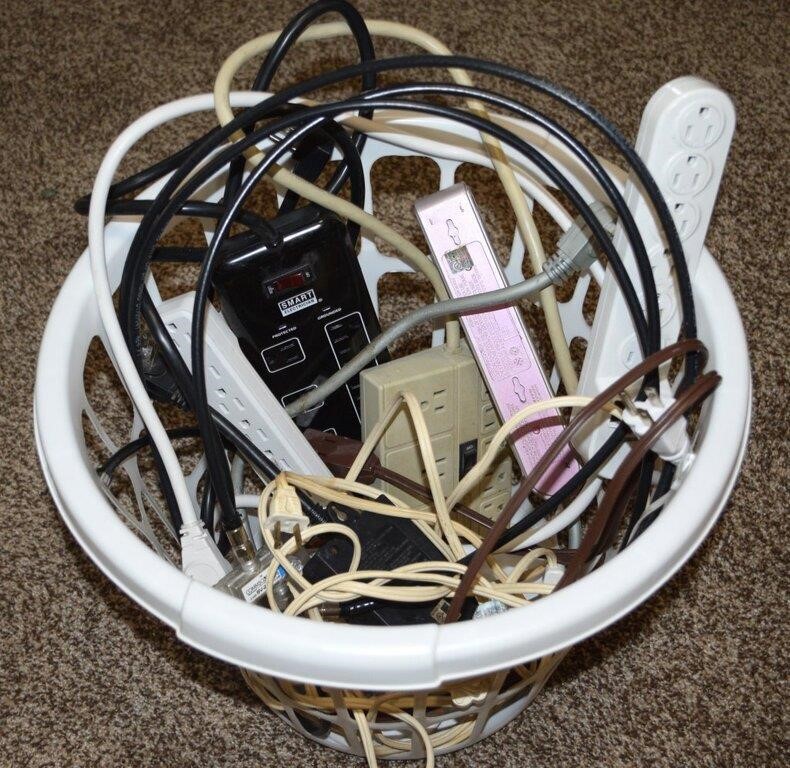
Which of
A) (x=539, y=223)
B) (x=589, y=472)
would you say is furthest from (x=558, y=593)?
(x=539, y=223)

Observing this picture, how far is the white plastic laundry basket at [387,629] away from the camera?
1.43 ft

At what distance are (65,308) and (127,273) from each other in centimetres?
5

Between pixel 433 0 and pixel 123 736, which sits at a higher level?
pixel 433 0

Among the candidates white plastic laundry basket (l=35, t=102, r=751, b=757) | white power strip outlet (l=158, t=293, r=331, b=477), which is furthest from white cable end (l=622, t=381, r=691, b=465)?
white power strip outlet (l=158, t=293, r=331, b=477)

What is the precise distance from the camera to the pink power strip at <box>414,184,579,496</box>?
62cm

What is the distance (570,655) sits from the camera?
2.41 ft

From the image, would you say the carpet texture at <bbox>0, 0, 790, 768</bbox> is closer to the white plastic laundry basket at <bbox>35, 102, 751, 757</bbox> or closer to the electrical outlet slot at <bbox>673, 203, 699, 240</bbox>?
the white plastic laundry basket at <bbox>35, 102, 751, 757</bbox>

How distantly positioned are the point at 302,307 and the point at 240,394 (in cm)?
8

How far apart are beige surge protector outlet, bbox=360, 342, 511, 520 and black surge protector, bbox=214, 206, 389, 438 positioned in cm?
4

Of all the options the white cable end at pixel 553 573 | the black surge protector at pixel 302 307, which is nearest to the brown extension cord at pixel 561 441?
the white cable end at pixel 553 573

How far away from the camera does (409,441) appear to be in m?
0.70

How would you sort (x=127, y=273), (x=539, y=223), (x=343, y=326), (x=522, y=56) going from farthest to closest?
(x=522, y=56) < (x=539, y=223) < (x=343, y=326) < (x=127, y=273)

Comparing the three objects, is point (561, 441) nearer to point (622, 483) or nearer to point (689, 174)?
point (622, 483)

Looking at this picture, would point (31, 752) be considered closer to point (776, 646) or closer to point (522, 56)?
point (776, 646)
